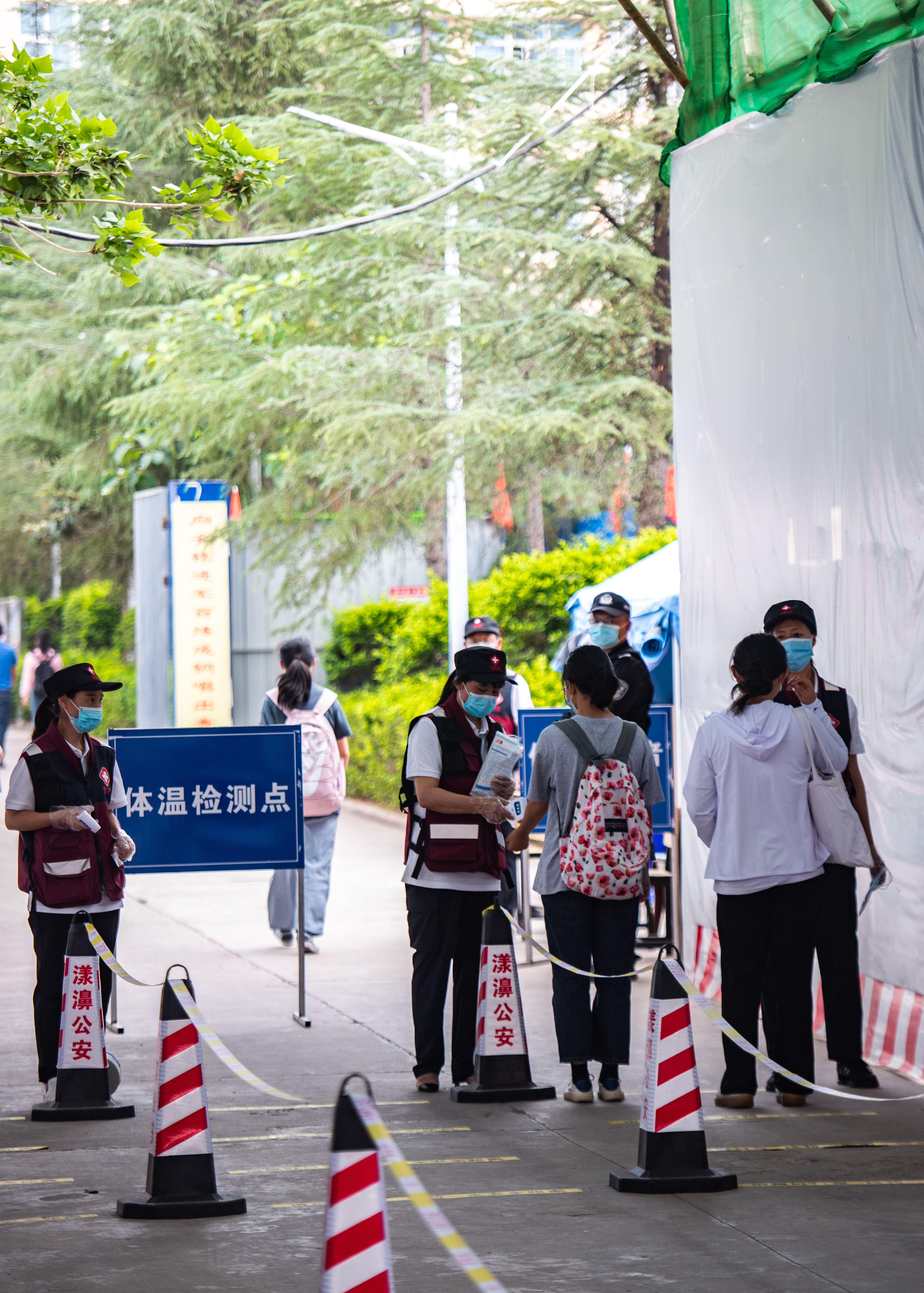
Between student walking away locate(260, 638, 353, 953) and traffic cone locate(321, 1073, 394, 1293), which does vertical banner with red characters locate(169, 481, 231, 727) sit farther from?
traffic cone locate(321, 1073, 394, 1293)

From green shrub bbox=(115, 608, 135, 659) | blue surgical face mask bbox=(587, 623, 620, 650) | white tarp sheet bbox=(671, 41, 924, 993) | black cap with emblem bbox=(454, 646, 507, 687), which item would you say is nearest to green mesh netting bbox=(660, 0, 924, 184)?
white tarp sheet bbox=(671, 41, 924, 993)

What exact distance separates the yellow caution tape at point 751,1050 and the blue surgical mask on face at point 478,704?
1.54 meters

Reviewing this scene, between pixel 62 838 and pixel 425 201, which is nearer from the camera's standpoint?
pixel 62 838

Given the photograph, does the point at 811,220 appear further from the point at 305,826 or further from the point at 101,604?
the point at 101,604

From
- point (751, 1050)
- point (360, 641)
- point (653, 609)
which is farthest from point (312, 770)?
point (360, 641)

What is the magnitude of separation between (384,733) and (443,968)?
12591 mm

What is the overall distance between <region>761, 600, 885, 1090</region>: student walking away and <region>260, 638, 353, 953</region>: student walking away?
Answer: 3985mm

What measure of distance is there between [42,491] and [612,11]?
1834 cm

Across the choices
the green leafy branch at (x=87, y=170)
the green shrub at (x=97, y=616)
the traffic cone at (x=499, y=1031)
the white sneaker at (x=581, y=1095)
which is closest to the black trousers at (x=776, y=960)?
the white sneaker at (x=581, y=1095)

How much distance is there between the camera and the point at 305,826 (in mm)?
10984

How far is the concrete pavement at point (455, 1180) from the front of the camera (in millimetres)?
5094

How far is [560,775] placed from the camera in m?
7.25

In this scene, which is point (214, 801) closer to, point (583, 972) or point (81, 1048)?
point (81, 1048)

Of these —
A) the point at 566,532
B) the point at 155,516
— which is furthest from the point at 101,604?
the point at 155,516
